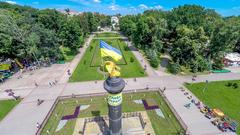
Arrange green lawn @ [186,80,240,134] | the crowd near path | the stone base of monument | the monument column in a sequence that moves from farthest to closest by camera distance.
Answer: green lawn @ [186,80,240,134]
the crowd near path
the stone base of monument
the monument column

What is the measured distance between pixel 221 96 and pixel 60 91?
30928 mm

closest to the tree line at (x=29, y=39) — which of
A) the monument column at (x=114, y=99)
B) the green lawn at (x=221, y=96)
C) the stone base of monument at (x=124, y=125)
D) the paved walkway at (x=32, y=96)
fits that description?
the paved walkway at (x=32, y=96)

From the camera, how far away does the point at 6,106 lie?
28984mm

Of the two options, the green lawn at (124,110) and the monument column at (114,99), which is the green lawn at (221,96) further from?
the monument column at (114,99)

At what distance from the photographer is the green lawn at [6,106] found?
2712 centimetres

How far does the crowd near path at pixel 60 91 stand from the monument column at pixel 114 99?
1069cm

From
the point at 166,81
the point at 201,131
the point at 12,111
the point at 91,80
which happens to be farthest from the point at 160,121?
the point at 12,111

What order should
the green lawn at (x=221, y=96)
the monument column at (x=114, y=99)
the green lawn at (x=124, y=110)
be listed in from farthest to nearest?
the green lawn at (x=221, y=96)
the green lawn at (x=124, y=110)
the monument column at (x=114, y=99)

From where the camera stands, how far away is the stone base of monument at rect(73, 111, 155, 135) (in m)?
22.6

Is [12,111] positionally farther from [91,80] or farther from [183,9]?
[183,9]

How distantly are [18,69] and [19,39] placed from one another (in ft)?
26.6

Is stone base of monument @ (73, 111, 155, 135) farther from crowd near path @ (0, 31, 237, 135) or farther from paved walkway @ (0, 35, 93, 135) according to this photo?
paved walkway @ (0, 35, 93, 135)

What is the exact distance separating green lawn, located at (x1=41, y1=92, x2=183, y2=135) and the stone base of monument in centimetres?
85

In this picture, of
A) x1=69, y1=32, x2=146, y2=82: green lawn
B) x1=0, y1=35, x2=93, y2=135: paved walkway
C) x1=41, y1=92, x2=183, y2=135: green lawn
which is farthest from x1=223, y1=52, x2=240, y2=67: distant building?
x1=0, y1=35, x2=93, y2=135: paved walkway
